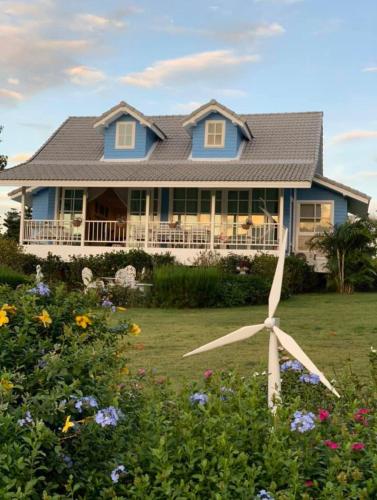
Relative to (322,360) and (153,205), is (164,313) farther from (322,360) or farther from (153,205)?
(153,205)

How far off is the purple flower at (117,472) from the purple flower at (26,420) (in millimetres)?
461

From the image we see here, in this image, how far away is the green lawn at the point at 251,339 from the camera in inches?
332

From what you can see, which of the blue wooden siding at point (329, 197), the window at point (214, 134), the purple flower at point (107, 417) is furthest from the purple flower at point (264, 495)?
the window at point (214, 134)

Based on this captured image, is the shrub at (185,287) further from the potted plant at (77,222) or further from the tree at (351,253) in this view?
the potted plant at (77,222)

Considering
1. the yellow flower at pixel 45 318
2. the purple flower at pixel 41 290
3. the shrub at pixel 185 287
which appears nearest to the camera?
the yellow flower at pixel 45 318

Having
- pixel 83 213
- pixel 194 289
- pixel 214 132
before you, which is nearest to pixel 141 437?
pixel 194 289

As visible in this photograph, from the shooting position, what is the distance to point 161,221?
24359 millimetres

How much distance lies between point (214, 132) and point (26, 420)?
866 inches

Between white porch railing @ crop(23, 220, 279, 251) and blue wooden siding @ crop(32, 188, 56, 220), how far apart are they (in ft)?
4.37

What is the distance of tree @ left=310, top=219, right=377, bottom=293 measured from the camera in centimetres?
2014

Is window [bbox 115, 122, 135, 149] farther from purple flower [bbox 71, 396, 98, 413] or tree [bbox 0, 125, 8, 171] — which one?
purple flower [bbox 71, 396, 98, 413]

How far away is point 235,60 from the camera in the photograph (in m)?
17.4

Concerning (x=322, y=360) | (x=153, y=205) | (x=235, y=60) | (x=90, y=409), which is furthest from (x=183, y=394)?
(x=153, y=205)

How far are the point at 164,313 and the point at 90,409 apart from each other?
11.4 meters
